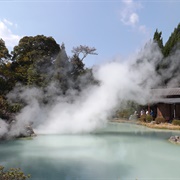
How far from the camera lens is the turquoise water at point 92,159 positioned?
9.34 metres

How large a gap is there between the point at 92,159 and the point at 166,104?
2098cm

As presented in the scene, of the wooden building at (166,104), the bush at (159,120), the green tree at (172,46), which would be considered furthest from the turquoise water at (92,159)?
the green tree at (172,46)

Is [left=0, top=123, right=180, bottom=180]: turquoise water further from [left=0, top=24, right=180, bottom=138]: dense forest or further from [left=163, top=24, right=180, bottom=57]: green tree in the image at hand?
[left=163, top=24, right=180, bottom=57]: green tree

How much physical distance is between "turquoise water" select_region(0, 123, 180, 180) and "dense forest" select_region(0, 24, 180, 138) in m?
4.33

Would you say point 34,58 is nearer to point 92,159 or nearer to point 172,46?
point 172,46

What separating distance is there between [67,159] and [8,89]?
531 inches

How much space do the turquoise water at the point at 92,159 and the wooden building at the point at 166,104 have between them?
1430 centimetres

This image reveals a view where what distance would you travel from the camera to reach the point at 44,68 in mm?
31844

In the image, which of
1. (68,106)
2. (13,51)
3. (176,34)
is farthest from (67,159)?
(176,34)

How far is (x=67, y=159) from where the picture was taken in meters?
11.6

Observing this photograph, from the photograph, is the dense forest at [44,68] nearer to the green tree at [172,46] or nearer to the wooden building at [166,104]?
the green tree at [172,46]

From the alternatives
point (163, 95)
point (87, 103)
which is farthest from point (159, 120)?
point (87, 103)

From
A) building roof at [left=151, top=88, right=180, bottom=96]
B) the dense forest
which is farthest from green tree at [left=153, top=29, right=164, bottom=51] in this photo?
building roof at [left=151, top=88, right=180, bottom=96]

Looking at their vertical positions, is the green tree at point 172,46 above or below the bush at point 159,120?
above
